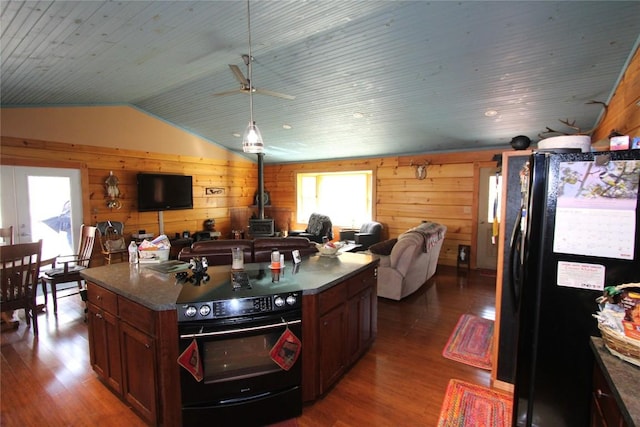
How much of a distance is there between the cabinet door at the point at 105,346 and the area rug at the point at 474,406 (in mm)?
2212

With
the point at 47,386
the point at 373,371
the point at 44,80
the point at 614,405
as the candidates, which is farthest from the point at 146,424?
the point at 44,80

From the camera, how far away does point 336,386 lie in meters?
2.36

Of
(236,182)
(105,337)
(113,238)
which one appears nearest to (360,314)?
(105,337)

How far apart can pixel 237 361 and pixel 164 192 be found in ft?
16.9

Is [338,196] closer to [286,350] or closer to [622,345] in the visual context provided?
[286,350]

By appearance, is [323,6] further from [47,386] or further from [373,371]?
[47,386]

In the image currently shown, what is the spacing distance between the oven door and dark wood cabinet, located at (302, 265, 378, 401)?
101 millimetres

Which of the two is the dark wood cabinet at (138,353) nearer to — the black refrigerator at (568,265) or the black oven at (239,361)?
the black oven at (239,361)

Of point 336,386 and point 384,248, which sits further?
point 384,248

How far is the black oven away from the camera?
1.73 metres

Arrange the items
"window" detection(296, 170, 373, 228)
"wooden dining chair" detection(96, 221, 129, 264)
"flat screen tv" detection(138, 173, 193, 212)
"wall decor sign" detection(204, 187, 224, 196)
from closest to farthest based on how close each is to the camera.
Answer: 1. "wooden dining chair" detection(96, 221, 129, 264)
2. "flat screen tv" detection(138, 173, 193, 212)
3. "wall decor sign" detection(204, 187, 224, 196)
4. "window" detection(296, 170, 373, 228)

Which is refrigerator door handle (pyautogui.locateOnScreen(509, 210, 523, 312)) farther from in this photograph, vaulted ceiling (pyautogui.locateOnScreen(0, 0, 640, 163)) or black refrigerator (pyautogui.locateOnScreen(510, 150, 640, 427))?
vaulted ceiling (pyautogui.locateOnScreen(0, 0, 640, 163))

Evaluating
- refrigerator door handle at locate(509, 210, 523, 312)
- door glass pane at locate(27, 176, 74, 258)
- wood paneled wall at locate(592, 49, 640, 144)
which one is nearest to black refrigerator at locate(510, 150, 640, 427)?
refrigerator door handle at locate(509, 210, 523, 312)

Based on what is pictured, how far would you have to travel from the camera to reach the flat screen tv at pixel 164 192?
575 centimetres
